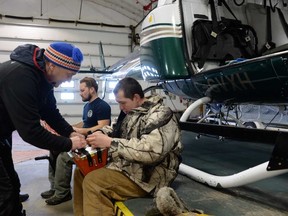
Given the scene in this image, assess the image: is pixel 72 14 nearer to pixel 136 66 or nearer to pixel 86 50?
pixel 86 50

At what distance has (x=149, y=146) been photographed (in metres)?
1.79

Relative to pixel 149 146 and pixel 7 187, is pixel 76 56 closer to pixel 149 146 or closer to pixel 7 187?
pixel 149 146

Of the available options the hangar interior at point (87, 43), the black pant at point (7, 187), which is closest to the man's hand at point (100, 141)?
the black pant at point (7, 187)

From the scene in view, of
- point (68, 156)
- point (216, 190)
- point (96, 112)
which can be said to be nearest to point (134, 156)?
point (216, 190)

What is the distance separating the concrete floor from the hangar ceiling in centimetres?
815

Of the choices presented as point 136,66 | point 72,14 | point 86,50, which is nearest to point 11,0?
point 72,14

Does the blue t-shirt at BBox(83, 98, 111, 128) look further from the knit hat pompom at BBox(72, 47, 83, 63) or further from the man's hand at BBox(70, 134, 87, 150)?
the knit hat pompom at BBox(72, 47, 83, 63)

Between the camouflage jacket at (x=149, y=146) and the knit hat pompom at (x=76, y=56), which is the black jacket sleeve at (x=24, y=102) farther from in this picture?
the camouflage jacket at (x=149, y=146)

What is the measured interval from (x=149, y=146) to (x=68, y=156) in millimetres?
1507

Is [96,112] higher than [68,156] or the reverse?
higher

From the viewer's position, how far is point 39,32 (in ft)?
38.1

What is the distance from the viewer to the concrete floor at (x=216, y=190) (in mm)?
1886

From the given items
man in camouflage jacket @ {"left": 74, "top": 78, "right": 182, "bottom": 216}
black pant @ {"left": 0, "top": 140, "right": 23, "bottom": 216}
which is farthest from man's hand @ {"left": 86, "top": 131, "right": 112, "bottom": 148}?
black pant @ {"left": 0, "top": 140, "right": 23, "bottom": 216}

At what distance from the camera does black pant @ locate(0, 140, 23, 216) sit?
1728mm
